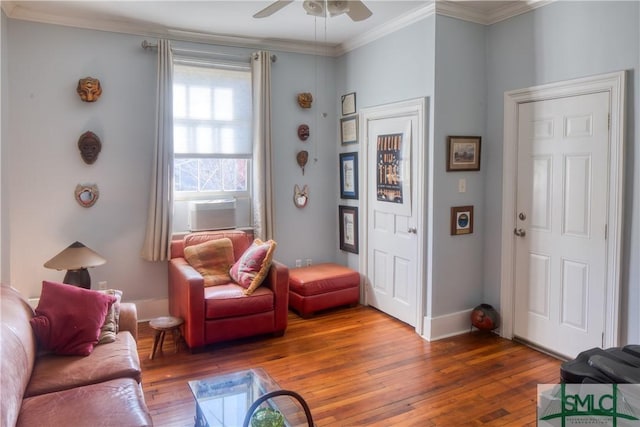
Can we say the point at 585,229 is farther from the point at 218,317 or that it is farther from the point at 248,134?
the point at 248,134

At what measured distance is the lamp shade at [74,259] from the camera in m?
3.59

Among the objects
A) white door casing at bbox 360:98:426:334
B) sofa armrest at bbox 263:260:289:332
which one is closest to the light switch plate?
white door casing at bbox 360:98:426:334

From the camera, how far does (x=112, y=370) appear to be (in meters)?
2.37

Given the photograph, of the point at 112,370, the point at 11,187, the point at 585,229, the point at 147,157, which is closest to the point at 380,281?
the point at 585,229

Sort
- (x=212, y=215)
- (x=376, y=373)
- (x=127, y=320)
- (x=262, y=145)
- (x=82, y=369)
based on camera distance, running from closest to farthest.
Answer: (x=82, y=369) < (x=127, y=320) < (x=376, y=373) < (x=212, y=215) < (x=262, y=145)

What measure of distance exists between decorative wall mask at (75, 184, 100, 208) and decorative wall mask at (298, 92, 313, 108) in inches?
85.5

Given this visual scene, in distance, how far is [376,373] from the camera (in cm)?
329

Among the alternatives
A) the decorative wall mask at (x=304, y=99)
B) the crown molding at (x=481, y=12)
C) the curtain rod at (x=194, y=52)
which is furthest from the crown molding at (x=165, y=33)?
the crown molding at (x=481, y=12)

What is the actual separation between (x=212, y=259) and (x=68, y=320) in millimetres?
1671

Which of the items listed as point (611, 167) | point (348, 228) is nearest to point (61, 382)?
point (348, 228)

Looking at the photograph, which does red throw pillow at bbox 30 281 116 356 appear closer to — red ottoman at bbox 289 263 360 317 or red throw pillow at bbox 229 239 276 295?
red throw pillow at bbox 229 239 276 295

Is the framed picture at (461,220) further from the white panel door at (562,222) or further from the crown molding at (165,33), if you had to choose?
the crown molding at (165,33)
